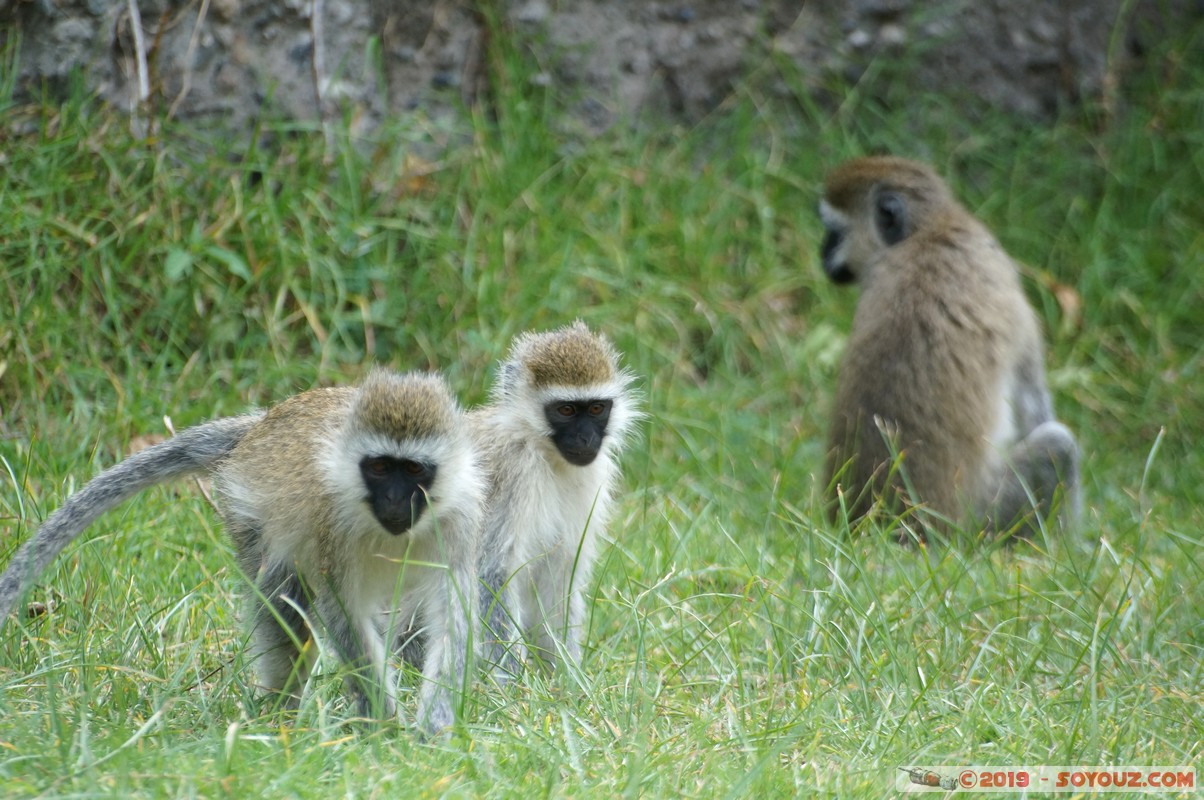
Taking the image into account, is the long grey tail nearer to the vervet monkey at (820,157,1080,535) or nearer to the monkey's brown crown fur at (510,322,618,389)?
the monkey's brown crown fur at (510,322,618,389)

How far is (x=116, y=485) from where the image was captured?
164 inches

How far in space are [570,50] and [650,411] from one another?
9.56 ft

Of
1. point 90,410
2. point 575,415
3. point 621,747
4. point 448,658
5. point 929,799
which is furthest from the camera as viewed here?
point 90,410

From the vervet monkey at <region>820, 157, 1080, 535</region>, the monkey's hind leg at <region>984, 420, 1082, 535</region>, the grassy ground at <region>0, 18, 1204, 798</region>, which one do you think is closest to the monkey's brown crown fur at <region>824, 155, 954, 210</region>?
the vervet monkey at <region>820, 157, 1080, 535</region>

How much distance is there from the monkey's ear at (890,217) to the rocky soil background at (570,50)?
225 cm

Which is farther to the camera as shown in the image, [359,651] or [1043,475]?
[1043,475]

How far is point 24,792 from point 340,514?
123 centimetres

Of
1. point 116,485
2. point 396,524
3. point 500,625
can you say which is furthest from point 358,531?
point 116,485

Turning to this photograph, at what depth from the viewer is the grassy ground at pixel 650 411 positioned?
3.53 m

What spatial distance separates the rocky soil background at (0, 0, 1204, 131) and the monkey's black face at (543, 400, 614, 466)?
3.45 m

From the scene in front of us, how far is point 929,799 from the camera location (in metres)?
3.27

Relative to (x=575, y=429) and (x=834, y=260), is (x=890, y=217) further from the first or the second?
(x=575, y=429)

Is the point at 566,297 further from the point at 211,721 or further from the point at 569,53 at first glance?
the point at 211,721

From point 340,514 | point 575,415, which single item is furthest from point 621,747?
point 575,415
